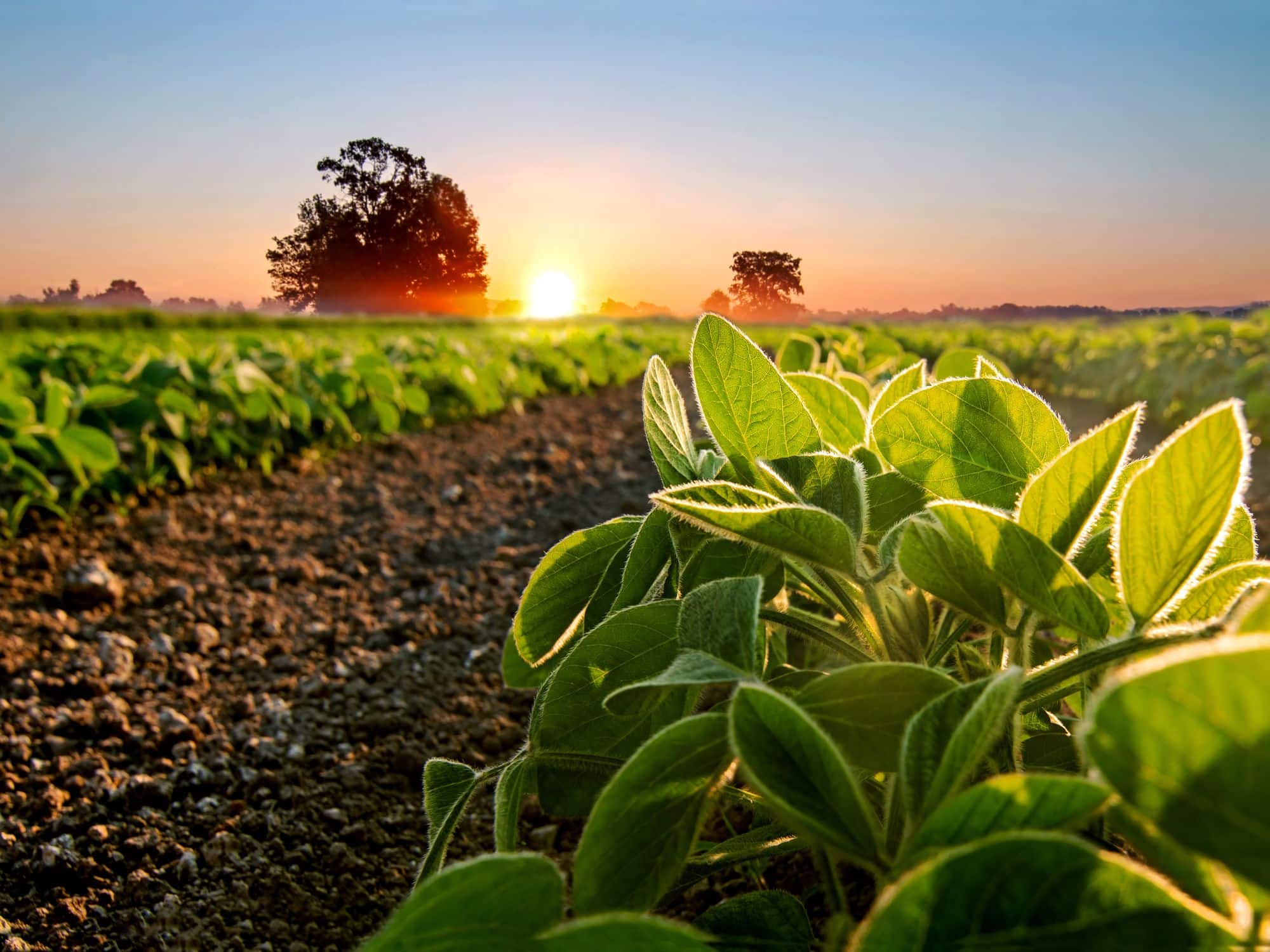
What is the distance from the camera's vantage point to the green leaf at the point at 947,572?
524mm

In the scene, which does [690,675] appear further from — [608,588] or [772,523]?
[608,588]

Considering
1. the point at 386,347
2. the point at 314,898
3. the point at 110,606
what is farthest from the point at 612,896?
the point at 386,347

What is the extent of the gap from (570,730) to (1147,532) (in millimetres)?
445

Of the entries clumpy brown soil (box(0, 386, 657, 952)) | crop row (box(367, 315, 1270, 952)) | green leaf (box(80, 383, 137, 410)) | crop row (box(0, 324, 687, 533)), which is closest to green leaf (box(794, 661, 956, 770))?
crop row (box(367, 315, 1270, 952))

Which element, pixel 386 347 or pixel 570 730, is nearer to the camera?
pixel 570 730

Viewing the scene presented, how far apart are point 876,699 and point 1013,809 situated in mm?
134

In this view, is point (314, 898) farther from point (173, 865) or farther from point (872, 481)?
point (872, 481)

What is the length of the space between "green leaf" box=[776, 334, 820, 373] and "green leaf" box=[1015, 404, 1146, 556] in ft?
3.70

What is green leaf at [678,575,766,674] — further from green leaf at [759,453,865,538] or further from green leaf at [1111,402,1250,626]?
green leaf at [1111,402,1250,626]

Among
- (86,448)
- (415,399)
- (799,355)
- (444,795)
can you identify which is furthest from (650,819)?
(415,399)

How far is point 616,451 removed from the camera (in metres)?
5.82

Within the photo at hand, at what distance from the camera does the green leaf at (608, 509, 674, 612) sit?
0.70 m

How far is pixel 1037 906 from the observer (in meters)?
0.35

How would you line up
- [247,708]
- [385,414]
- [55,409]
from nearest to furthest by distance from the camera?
[247,708], [55,409], [385,414]
